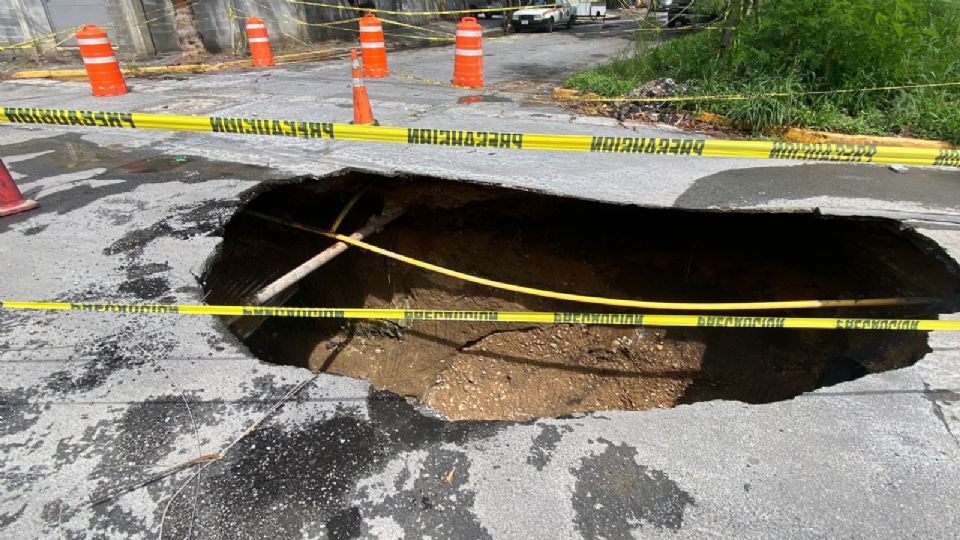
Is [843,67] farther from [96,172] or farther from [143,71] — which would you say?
[143,71]

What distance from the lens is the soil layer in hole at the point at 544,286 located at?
15.2 feet

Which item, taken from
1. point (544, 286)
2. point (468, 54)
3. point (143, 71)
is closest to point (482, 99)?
point (468, 54)

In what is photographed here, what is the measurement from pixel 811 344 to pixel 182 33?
47.3ft

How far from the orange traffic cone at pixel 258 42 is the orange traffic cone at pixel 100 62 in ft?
11.6

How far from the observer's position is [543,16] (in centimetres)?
2039

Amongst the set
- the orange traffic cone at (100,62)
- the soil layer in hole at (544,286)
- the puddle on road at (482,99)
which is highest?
the orange traffic cone at (100,62)

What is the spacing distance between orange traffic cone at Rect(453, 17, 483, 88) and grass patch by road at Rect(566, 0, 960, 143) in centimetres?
370

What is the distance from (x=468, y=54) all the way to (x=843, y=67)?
5.66 metres

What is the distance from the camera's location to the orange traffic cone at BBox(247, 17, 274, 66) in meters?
11.6

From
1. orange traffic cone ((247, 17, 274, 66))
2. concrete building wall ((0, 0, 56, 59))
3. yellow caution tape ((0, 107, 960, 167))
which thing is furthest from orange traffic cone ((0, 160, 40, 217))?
concrete building wall ((0, 0, 56, 59))

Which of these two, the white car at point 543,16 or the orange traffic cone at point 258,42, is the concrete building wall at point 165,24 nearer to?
the orange traffic cone at point 258,42

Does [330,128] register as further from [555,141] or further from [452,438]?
[452,438]

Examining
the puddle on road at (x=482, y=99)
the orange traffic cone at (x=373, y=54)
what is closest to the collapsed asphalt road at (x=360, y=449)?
the puddle on road at (x=482, y=99)

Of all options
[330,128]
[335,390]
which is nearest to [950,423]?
[335,390]
